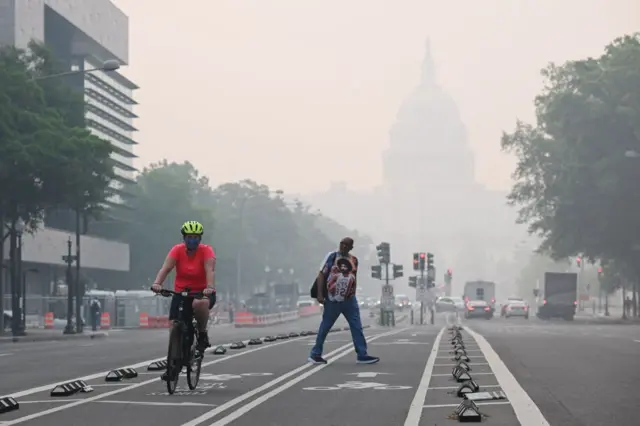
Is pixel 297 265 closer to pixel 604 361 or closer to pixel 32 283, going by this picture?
pixel 32 283

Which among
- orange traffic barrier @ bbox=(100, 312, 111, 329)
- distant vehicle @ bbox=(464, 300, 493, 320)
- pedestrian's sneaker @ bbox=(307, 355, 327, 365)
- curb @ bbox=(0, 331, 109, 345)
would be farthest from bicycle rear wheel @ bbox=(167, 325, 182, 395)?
distant vehicle @ bbox=(464, 300, 493, 320)

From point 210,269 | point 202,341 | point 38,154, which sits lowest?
point 202,341

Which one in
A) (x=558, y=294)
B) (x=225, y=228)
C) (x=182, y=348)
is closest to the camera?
(x=182, y=348)

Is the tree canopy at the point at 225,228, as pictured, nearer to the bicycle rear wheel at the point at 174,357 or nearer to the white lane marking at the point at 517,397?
the white lane marking at the point at 517,397

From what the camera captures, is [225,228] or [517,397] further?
[225,228]

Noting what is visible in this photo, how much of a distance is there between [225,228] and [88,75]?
33.3 metres

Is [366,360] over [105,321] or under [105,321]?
over

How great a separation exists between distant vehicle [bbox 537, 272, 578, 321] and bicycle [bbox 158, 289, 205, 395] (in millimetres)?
77809

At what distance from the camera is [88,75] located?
112312 mm

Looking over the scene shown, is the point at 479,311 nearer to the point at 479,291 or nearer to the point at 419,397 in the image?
the point at 479,291

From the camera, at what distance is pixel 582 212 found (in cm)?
8319

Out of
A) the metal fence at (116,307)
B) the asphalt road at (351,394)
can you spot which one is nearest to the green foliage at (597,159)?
the metal fence at (116,307)

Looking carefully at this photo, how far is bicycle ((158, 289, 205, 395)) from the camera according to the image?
16203mm

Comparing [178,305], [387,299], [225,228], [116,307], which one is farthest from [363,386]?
[225,228]
